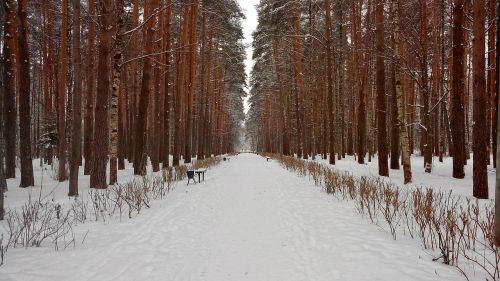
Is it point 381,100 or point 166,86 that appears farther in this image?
point 166,86

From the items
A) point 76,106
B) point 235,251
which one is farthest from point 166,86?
point 235,251

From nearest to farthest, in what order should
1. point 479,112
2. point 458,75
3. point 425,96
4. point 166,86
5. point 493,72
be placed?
point 479,112 < point 458,75 < point 425,96 < point 493,72 < point 166,86

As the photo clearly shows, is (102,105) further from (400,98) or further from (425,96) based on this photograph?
(425,96)

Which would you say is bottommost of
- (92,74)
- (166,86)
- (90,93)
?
(90,93)

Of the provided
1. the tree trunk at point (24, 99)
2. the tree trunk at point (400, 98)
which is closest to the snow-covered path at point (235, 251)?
the tree trunk at point (400, 98)

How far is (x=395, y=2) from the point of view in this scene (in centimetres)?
977

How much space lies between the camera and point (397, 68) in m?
9.90

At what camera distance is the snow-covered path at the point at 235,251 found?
10.9 feet

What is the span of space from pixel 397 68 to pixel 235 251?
816 centimetres

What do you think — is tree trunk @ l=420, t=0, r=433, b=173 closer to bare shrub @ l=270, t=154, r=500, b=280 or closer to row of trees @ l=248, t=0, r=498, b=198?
row of trees @ l=248, t=0, r=498, b=198

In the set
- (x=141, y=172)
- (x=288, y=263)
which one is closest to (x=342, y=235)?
(x=288, y=263)

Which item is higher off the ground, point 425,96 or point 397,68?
point 397,68

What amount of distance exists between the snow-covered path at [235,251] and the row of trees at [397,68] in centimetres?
407

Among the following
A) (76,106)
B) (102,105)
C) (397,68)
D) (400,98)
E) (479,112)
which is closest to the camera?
(479,112)
